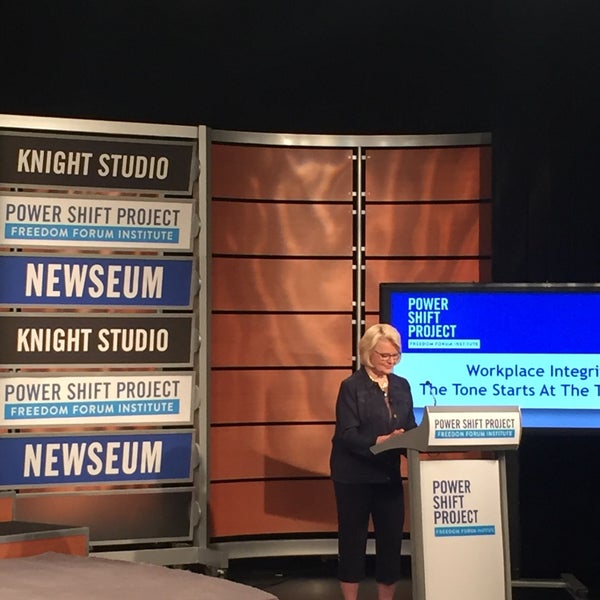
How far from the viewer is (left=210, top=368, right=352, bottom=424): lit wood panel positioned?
580 cm

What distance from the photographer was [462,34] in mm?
5895

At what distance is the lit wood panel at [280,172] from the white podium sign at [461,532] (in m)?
2.42

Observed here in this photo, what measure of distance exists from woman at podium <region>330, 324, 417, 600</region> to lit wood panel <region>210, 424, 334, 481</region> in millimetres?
1400

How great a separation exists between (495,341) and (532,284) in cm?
34

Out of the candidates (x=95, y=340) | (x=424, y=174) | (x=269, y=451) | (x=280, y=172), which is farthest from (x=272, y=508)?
(x=424, y=174)

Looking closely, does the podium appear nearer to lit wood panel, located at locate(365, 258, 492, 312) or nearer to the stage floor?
the stage floor

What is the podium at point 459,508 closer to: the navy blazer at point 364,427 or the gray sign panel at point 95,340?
the navy blazer at point 364,427

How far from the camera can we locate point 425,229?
591cm

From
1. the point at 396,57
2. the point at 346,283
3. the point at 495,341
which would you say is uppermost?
the point at 396,57

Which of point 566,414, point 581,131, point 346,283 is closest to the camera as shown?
point 566,414

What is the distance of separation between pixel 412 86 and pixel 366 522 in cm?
→ 270

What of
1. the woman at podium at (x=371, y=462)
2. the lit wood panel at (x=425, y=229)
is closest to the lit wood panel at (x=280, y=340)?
the lit wood panel at (x=425, y=229)

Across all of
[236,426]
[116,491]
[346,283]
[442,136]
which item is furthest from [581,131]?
[116,491]

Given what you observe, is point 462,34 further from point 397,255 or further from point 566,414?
point 566,414
